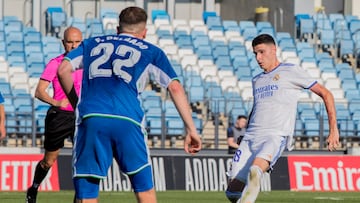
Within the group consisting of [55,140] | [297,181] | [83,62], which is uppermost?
[83,62]

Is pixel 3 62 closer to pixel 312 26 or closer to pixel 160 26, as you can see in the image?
pixel 160 26

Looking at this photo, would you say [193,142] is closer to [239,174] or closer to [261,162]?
[261,162]

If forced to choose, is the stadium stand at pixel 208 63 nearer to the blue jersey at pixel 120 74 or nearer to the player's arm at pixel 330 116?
the player's arm at pixel 330 116

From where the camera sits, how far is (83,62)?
897 cm

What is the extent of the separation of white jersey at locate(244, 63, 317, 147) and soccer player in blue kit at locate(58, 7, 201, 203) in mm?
3309

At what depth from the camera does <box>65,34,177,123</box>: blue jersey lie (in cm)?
881

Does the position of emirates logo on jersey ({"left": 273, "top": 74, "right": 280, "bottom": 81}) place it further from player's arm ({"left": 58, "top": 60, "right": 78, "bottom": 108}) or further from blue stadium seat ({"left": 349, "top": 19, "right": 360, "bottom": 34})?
blue stadium seat ({"left": 349, "top": 19, "right": 360, "bottom": 34})

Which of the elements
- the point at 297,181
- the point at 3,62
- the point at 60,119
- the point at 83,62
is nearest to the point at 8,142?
the point at 3,62

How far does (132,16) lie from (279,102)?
3.62 metres

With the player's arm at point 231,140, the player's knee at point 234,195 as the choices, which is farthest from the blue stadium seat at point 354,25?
the player's knee at point 234,195

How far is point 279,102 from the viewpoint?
39.6ft

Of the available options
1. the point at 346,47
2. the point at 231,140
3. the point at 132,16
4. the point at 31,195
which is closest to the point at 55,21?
the point at 346,47

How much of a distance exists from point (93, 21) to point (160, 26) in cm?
195

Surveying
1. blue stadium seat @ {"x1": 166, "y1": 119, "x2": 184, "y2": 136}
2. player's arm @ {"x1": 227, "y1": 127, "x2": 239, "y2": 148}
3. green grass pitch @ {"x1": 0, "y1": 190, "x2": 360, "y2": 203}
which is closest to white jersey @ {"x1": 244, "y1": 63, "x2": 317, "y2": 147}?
green grass pitch @ {"x1": 0, "y1": 190, "x2": 360, "y2": 203}
